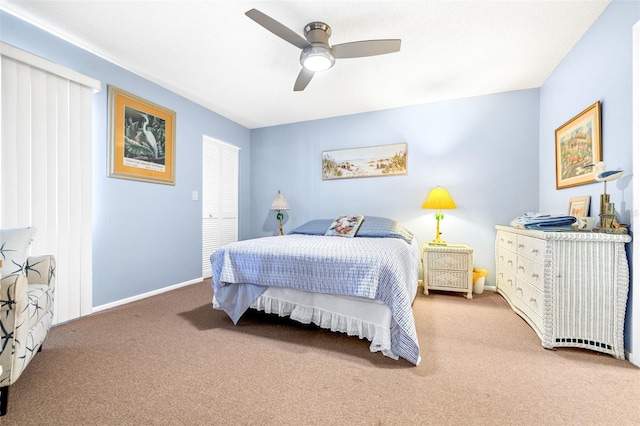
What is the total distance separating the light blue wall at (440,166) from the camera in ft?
10.4

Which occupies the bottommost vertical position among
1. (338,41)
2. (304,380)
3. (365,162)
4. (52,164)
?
(304,380)

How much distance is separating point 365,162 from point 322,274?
234cm

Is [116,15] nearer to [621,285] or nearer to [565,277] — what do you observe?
[565,277]

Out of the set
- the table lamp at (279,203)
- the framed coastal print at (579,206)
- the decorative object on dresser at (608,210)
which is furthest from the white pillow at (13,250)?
the framed coastal print at (579,206)

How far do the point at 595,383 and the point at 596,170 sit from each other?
4.49 feet

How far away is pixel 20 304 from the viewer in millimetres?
1206

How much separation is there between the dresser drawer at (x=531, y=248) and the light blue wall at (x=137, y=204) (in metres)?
3.68

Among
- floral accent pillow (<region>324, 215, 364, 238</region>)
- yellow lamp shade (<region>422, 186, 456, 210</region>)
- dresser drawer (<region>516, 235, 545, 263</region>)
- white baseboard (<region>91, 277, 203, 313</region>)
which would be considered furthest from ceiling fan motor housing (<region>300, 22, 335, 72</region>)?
white baseboard (<region>91, 277, 203, 313</region>)

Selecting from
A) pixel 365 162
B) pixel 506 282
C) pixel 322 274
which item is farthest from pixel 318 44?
pixel 506 282

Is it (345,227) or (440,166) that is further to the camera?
(440,166)

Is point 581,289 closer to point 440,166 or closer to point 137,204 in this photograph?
point 440,166

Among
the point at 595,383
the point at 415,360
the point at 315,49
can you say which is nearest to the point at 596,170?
the point at 595,383

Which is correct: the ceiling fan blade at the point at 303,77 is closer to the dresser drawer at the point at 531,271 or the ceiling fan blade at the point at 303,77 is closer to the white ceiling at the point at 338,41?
the white ceiling at the point at 338,41

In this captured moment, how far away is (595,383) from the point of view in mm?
1435
